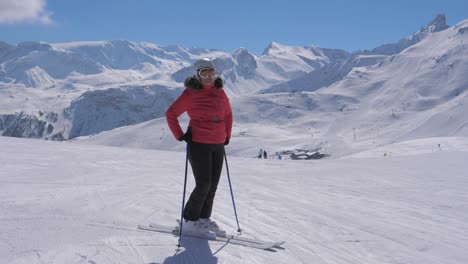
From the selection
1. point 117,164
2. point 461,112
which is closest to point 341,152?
point 461,112

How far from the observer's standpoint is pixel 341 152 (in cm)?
17550

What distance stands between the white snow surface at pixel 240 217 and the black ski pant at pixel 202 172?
45cm

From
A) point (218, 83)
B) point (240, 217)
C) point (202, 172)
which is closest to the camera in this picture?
point (202, 172)

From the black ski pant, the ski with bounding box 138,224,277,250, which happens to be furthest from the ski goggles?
the ski with bounding box 138,224,277,250

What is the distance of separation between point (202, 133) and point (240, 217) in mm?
2174

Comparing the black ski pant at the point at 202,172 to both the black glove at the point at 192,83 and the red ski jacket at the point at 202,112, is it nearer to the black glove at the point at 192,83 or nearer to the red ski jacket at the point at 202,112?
the red ski jacket at the point at 202,112

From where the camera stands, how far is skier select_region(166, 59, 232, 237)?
236 inches

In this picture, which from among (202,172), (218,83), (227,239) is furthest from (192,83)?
(227,239)

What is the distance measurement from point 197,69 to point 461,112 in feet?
609

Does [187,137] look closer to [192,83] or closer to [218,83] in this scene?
[192,83]

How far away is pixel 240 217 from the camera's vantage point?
296 inches

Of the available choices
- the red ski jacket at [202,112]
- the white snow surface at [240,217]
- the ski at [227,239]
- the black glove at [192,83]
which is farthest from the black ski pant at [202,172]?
the black glove at [192,83]

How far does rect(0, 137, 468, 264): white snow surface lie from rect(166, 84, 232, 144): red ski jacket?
1.46m

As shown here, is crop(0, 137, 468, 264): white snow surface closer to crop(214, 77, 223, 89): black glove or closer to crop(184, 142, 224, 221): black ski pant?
crop(184, 142, 224, 221): black ski pant
